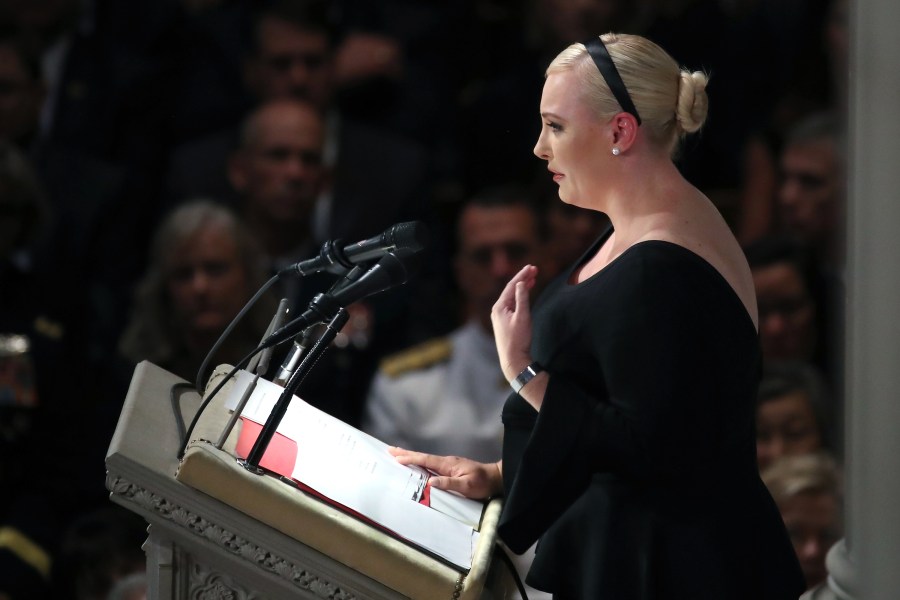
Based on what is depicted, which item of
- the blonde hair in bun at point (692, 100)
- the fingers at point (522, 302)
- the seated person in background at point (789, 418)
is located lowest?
the seated person in background at point (789, 418)

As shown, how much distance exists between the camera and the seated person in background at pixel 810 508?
3943 millimetres

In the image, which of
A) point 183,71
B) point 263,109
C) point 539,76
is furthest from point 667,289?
point 183,71

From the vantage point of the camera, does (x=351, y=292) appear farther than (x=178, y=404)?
No

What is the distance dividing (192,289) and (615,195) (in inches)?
99.3

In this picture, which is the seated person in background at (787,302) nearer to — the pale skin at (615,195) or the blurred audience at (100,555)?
the blurred audience at (100,555)

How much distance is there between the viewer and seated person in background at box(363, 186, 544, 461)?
4.18 m

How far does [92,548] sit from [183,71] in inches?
65.8

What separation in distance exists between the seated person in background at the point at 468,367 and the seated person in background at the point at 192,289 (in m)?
0.48

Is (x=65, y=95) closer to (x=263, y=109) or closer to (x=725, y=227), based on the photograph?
(x=263, y=109)

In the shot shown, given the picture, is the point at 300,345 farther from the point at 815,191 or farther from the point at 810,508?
the point at 815,191

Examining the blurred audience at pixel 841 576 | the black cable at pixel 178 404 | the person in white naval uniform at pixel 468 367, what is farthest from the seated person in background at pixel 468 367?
the black cable at pixel 178 404

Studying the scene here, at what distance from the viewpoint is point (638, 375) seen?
80.2 inches

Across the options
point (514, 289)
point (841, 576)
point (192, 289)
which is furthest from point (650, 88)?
point (192, 289)

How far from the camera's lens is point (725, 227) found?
2.22 metres
